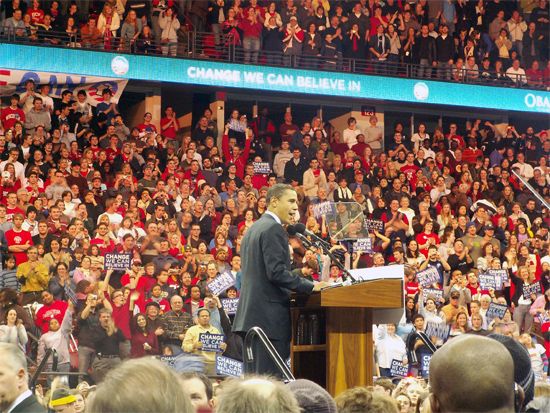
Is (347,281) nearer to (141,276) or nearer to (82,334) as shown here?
(82,334)

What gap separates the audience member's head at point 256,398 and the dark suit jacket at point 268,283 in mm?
2213

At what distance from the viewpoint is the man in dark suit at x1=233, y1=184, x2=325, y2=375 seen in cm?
452

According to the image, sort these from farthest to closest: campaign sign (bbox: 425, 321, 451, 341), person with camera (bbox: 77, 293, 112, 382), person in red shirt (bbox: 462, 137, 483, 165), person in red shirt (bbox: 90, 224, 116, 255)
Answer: person in red shirt (bbox: 462, 137, 483, 165) < campaign sign (bbox: 425, 321, 451, 341) < person in red shirt (bbox: 90, 224, 116, 255) < person with camera (bbox: 77, 293, 112, 382)

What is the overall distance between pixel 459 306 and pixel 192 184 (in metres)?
4.12

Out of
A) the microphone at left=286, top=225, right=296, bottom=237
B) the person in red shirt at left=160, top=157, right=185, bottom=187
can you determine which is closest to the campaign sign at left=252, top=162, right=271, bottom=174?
the person in red shirt at left=160, top=157, right=185, bottom=187

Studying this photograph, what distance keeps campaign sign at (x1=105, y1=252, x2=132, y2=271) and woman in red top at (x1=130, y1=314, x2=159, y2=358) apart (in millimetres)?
729

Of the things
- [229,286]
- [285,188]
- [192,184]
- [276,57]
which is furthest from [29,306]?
[276,57]

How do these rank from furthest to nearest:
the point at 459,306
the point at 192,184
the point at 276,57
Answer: the point at 276,57 → the point at 192,184 → the point at 459,306

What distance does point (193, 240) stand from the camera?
457 inches

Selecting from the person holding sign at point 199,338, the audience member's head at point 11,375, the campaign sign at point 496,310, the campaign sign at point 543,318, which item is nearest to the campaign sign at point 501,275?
the campaign sign at point 543,318

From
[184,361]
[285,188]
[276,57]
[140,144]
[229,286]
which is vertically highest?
[276,57]

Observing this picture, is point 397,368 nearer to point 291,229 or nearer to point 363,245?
point 363,245

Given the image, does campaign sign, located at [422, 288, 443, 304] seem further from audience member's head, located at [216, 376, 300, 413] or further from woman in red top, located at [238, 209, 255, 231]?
audience member's head, located at [216, 376, 300, 413]

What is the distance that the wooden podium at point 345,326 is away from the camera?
4.45 m
